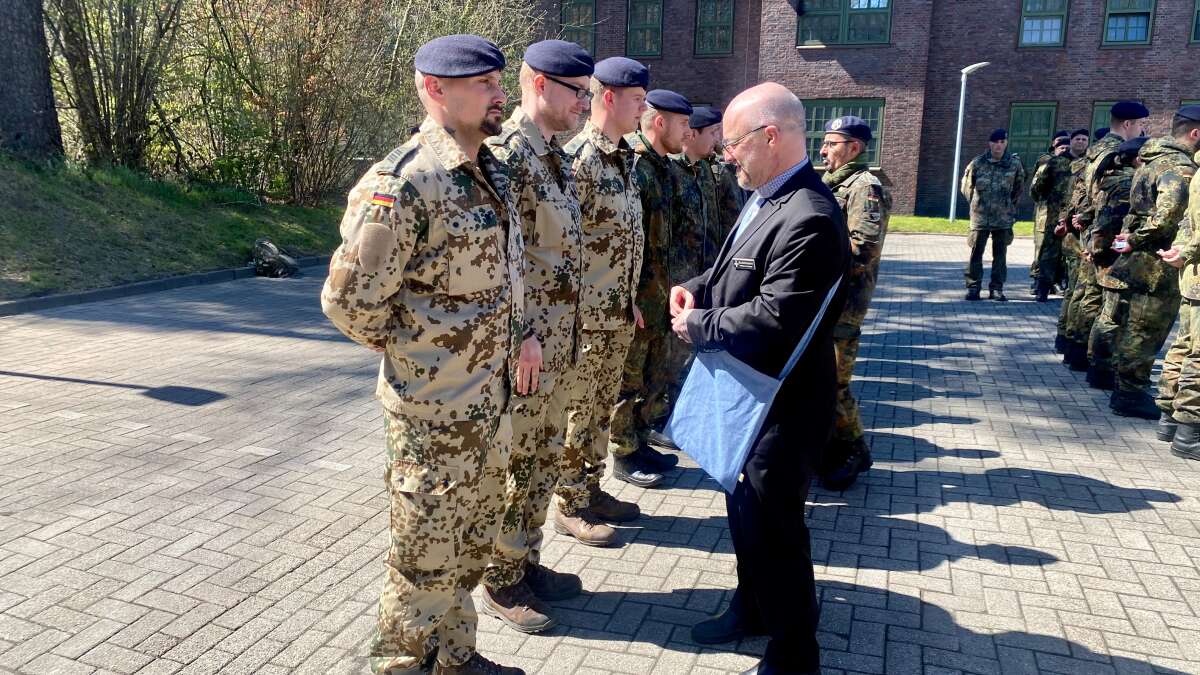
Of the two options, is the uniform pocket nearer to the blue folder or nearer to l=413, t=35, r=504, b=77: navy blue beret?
the blue folder

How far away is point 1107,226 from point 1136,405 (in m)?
1.60

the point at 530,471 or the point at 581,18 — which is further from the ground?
the point at 581,18

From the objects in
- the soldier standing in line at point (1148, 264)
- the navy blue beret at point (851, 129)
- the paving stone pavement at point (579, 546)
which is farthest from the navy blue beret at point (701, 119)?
the soldier standing in line at point (1148, 264)

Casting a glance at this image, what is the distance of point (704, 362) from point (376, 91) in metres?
15.3

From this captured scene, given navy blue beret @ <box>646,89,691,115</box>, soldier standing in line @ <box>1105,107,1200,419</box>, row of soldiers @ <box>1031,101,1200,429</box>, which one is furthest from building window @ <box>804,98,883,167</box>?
navy blue beret @ <box>646,89,691,115</box>

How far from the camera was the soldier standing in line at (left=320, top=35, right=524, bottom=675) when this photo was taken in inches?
103

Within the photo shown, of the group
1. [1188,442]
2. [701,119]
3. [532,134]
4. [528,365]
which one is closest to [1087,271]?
[1188,442]

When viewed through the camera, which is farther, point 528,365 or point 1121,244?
point 1121,244

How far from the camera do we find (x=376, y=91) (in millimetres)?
16734

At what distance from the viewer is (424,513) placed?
9.04ft

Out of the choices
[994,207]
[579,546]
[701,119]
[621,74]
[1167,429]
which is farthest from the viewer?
[994,207]

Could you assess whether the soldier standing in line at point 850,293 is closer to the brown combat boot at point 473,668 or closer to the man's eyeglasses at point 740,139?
the man's eyeglasses at point 740,139

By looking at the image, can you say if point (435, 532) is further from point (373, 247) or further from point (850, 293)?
point (850, 293)

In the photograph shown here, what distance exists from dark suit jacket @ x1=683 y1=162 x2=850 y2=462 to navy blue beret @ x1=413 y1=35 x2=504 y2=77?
1059 mm
